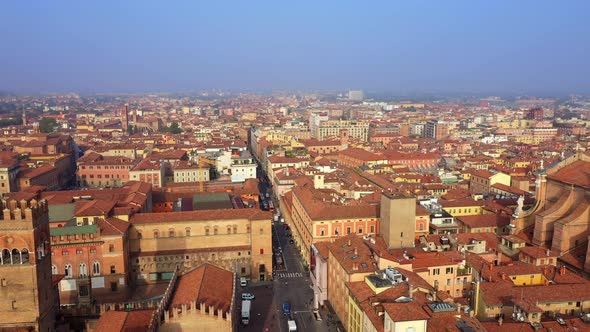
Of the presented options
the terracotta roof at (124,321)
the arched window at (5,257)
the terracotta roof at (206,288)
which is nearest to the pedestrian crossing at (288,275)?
the terracotta roof at (206,288)

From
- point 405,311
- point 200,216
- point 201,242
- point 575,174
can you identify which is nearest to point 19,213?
point 405,311

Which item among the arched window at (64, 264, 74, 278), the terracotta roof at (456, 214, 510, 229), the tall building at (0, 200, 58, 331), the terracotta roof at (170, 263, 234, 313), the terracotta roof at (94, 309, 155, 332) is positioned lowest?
the arched window at (64, 264, 74, 278)

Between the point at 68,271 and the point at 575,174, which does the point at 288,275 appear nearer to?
the point at 68,271

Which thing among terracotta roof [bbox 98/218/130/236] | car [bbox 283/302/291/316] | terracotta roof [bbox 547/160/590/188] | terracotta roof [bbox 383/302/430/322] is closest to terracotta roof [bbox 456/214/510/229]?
terracotta roof [bbox 547/160/590/188]

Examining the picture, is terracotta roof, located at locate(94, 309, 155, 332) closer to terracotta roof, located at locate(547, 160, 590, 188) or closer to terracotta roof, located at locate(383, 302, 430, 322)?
terracotta roof, located at locate(383, 302, 430, 322)

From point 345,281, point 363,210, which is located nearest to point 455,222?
point 363,210

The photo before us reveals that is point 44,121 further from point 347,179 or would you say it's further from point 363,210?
point 363,210

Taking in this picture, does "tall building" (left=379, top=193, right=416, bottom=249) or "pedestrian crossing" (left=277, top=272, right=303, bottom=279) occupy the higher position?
"tall building" (left=379, top=193, right=416, bottom=249)
